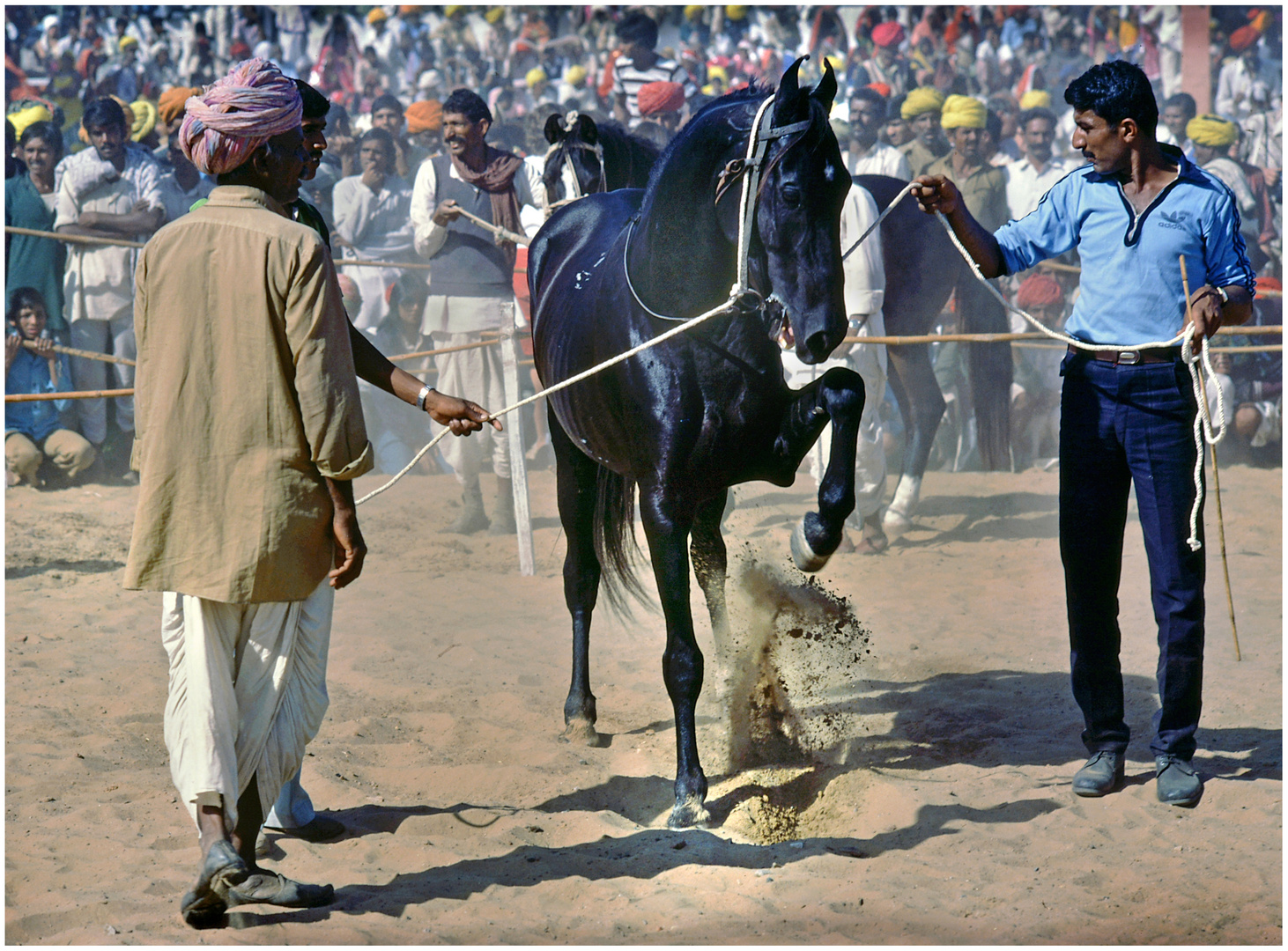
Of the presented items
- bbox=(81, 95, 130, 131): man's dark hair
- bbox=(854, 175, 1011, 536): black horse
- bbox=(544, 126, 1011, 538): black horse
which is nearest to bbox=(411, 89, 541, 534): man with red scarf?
bbox=(544, 126, 1011, 538): black horse

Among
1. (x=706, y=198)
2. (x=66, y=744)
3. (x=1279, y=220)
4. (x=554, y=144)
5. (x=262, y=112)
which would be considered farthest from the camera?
(x=1279, y=220)

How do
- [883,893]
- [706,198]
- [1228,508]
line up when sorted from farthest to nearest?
[1228,508], [706,198], [883,893]

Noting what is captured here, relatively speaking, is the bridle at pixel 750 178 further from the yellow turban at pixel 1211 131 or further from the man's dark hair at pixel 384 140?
the yellow turban at pixel 1211 131

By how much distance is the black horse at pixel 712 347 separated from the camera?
11.9 feet

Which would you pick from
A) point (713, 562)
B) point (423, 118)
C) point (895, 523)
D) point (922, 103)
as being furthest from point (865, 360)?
point (423, 118)

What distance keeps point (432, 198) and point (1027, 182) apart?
16.8ft

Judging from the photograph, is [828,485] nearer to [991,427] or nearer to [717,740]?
[717,740]

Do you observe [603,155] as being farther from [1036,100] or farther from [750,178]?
[1036,100]

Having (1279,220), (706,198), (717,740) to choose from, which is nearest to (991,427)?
(1279,220)

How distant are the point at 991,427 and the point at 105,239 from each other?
6942mm

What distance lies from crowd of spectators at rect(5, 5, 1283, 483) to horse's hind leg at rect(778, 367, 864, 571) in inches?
70.6

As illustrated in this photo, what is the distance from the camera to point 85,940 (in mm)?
3148

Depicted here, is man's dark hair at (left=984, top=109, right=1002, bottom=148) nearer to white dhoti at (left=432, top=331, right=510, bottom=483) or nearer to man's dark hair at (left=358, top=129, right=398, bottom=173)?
white dhoti at (left=432, top=331, right=510, bottom=483)

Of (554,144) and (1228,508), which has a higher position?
(554,144)
